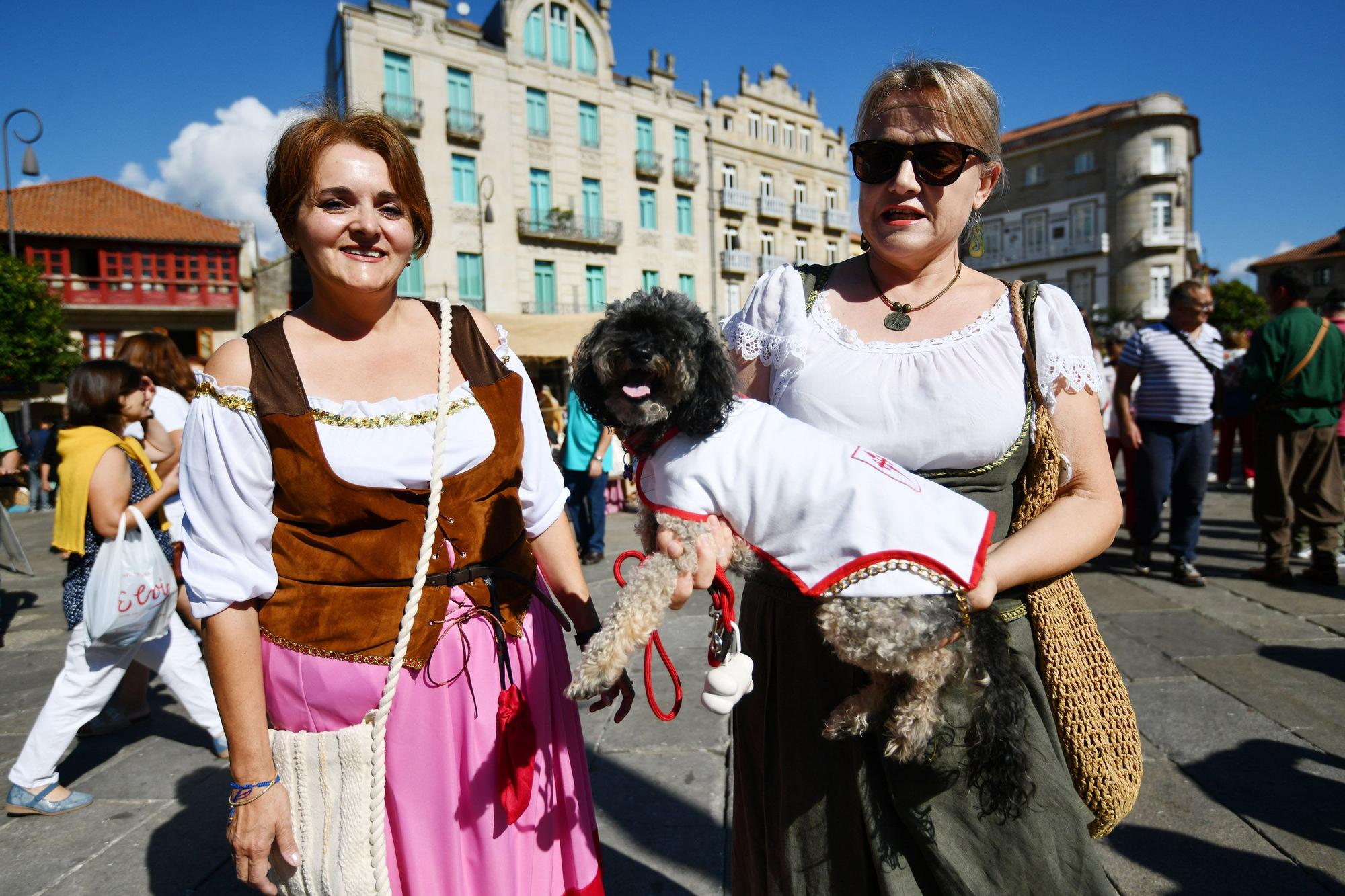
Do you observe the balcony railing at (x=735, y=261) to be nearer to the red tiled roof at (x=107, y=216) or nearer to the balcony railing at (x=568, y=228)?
the balcony railing at (x=568, y=228)

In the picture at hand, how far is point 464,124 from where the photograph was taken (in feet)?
78.1

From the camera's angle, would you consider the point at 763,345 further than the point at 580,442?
No

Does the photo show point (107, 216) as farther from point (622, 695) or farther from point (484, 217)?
point (622, 695)

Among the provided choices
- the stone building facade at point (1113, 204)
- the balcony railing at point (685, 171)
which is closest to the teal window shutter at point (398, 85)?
the balcony railing at point (685, 171)

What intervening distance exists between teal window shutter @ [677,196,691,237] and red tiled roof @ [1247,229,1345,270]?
4362cm

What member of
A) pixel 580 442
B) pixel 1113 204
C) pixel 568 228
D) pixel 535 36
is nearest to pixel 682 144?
pixel 535 36

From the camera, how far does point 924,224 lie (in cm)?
147

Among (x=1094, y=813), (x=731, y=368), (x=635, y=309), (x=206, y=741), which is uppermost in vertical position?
(x=635, y=309)

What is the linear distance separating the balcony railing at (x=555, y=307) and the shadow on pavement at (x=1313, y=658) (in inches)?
910

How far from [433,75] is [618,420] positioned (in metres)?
25.7

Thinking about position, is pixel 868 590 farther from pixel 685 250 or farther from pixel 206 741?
pixel 685 250

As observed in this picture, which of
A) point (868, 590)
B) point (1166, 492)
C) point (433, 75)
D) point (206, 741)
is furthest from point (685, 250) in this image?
point (868, 590)

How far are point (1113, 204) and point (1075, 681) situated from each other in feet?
145

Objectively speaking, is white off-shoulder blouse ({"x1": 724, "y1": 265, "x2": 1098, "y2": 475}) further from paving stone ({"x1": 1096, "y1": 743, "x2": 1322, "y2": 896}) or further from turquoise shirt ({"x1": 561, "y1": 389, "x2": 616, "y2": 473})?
turquoise shirt ({"x1": 561, "y1": 389, "x2": 616, "y2": 473})
